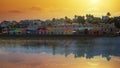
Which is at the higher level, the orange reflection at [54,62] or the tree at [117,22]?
the tree at [117,22]

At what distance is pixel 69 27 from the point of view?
19.5 m

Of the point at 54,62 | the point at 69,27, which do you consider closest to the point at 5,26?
the point at 69,27

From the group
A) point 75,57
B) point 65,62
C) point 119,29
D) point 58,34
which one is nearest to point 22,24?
point 58,34

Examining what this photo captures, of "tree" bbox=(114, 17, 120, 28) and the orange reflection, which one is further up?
"tree" bbox=(114, 17, 120, 28)

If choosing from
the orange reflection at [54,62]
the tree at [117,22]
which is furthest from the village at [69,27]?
the orange reflection at [54,62]

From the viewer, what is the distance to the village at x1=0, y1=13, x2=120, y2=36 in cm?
1836

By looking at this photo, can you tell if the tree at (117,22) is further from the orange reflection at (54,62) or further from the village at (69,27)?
the orange reflection at (54,62)

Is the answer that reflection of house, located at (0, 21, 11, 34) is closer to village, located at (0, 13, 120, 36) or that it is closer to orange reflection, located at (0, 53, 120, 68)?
village, located at (0, 13, 120, 36)

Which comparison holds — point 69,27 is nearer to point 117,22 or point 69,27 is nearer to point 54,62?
point 117,22

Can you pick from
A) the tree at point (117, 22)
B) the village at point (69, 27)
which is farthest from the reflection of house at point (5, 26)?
the tree at point (117, 22)

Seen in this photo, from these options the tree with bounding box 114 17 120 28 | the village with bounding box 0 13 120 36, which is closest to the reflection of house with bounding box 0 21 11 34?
the village with bounding box 0 13 120 36

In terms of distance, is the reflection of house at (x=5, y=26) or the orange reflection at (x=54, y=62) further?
the reflection of house at (x=5, y=26)

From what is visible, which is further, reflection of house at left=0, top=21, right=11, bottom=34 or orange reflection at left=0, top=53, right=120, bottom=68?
reflection of house at left=0, top=21, right=11, bottom=34

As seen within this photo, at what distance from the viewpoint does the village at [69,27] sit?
1836cm
